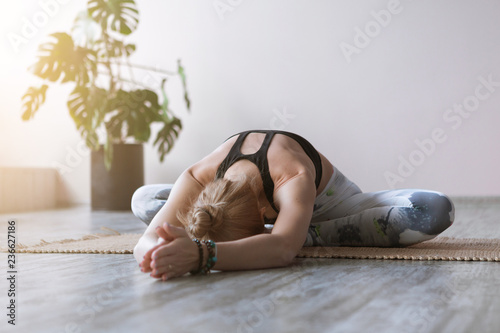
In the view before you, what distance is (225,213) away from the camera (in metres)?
1.33

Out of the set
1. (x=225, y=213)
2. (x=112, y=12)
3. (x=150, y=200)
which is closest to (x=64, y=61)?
(x=112, y=12)

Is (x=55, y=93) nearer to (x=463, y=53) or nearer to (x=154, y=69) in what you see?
(x=154, y=69)

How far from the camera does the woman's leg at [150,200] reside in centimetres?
200

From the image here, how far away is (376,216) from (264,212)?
447 mm

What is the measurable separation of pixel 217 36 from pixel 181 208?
10.0 ft

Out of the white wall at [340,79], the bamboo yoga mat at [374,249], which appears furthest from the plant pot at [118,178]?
the bamboo yoga mat at [374,249]

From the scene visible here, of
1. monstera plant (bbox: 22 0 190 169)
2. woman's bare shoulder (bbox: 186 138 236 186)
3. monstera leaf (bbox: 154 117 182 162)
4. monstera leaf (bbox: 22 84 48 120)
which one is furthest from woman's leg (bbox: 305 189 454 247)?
monstera leaf (bbox: 22 84 48 120)

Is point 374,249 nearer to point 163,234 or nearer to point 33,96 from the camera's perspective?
point 163,234

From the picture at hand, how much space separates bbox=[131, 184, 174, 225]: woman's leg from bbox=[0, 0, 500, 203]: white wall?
221 cm

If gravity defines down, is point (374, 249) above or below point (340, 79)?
below

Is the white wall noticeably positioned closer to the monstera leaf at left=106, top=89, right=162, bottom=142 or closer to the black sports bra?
the monstera leaf at left=106, top=89, right=162, bottom=142

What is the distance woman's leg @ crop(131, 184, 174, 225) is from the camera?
2002mm

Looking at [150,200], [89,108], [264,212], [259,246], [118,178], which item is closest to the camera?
[259,246]

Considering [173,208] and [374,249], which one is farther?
[374,249]
